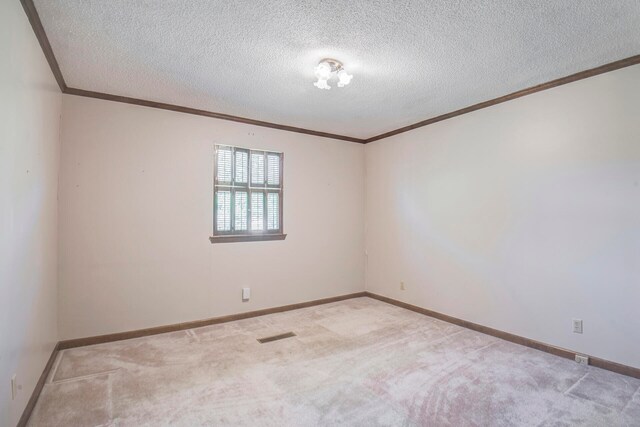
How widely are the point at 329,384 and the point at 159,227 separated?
2431mm

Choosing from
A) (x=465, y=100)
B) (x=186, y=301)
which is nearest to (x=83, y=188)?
(x=186, y=301)

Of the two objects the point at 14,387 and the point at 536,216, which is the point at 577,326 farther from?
the point at 14,387

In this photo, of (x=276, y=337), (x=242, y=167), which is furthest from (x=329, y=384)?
(x=242, y=167)

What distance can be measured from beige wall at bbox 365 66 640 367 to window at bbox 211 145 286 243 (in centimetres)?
181

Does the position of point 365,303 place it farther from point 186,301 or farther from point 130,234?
point 130,234

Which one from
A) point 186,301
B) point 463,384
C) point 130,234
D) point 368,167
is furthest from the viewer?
point 368,167

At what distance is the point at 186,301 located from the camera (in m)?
3.63

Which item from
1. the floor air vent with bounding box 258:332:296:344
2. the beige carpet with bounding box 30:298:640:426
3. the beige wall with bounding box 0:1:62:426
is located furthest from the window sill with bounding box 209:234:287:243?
the beige wall with bounding box 0:1:62:426

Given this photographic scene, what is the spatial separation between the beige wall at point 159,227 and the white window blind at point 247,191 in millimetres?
111

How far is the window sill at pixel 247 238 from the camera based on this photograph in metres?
3.83

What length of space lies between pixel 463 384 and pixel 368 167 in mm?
3430

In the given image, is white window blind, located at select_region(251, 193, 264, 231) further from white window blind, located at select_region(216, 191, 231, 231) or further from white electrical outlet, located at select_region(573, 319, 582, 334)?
white electrical outlet, located at select_region(573, 319, 582, 334)

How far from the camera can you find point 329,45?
2342 mm

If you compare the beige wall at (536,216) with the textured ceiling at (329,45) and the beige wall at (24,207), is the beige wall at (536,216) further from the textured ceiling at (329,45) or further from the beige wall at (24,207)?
the beige wall at (24,207)
